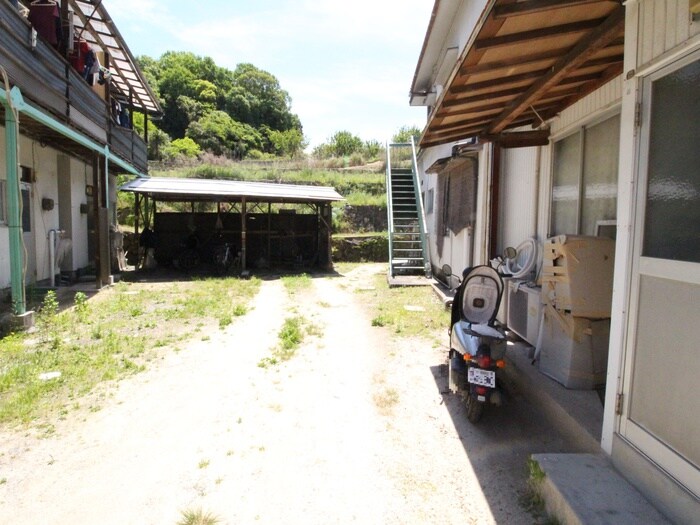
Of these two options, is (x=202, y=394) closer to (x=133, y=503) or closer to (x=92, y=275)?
(x=133, y=503)

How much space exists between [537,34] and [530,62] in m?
0.62

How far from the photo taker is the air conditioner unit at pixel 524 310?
481cm

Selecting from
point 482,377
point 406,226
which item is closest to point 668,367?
point 482,377

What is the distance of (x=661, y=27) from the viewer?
2.36 meters

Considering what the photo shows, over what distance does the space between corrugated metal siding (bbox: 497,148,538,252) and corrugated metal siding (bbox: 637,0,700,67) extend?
11.5ft

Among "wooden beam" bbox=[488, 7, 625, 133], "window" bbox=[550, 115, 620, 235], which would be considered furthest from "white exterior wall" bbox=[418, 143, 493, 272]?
"wooden beam" bbox=[488, 7, 625, 133]

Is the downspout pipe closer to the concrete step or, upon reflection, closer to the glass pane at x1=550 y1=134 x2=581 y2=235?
the concrete step

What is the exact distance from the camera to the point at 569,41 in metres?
3.33

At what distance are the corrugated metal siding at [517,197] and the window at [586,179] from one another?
23.0 inches

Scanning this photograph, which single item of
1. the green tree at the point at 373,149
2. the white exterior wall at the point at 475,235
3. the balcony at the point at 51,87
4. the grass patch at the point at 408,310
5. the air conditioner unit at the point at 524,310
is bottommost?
the grass patch at the point at 408,310

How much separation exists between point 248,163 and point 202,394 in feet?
82.2

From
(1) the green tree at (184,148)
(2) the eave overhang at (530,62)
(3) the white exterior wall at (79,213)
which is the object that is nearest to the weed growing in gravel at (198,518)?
(2) the eave overhang at (530,62)

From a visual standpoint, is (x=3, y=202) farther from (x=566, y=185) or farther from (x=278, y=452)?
(x=566, y=185)

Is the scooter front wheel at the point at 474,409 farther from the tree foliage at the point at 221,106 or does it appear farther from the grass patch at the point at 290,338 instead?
the tree foliage at the point at 221,106
